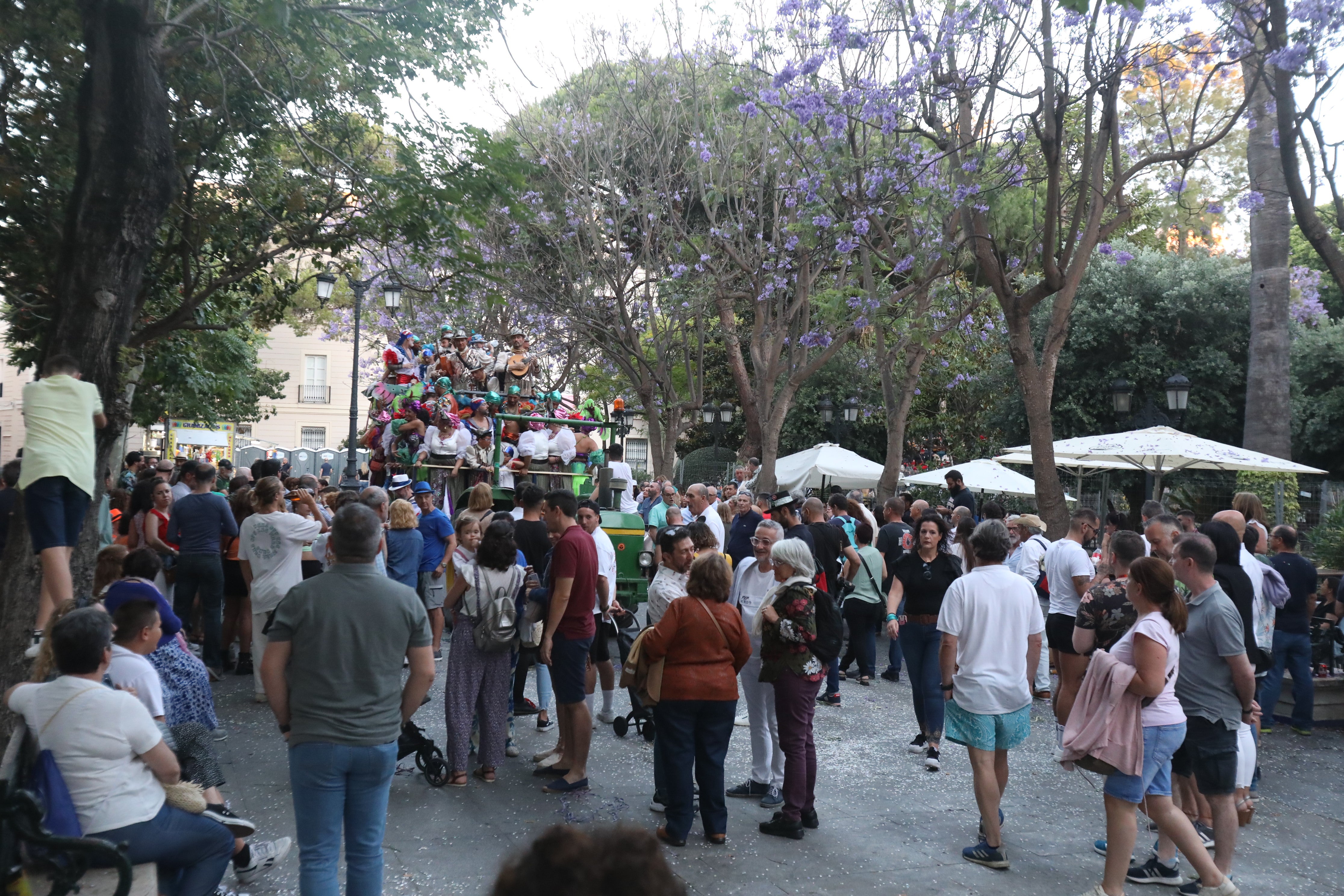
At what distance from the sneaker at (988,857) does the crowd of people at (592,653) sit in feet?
0.04

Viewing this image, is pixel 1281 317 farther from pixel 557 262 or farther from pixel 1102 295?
pixel 557 262

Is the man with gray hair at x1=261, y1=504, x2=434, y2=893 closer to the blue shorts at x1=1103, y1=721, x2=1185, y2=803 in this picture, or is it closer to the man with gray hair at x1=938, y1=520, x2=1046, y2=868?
the man with gray hair at x1=938, y1=520, x2=1046, y2=868

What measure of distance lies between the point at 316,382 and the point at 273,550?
155 feet

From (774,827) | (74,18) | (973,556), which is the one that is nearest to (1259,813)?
(973,556)

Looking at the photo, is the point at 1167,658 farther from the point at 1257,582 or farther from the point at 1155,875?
the point at 1257,582

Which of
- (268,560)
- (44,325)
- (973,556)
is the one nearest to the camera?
(973,556)

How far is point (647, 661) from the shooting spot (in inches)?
225

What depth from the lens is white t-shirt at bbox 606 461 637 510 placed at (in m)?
12.5

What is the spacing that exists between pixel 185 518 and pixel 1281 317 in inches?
587

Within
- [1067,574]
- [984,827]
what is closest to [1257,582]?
[1067,574]

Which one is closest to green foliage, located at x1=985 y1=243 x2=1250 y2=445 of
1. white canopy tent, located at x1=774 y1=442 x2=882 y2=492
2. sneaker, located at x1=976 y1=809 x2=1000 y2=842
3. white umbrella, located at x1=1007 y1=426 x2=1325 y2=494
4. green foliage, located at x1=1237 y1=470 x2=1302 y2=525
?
white canopy tent, located at x1=774 y1=442 x2=882 y2=492

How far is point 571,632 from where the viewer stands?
6543 millimetres

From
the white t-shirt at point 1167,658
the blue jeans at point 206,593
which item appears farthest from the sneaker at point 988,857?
the blue jeans at point 206,593

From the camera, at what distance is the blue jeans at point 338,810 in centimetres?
387
